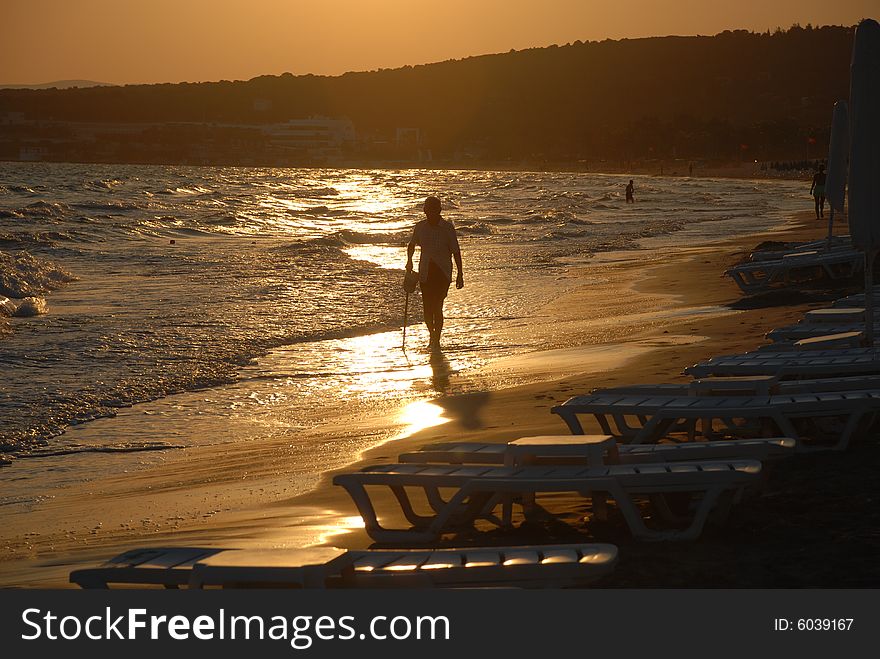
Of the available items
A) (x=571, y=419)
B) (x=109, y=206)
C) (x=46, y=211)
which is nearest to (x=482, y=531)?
(x=571, y=419)

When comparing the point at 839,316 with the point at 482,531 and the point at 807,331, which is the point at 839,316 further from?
the point at 482,531

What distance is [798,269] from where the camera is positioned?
697 inches

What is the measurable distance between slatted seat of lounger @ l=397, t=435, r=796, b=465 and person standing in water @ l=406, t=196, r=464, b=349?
6545mm

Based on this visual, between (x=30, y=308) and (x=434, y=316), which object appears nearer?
(x=434, y=316)

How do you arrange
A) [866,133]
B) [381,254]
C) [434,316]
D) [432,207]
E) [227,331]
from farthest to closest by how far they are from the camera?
1. [381,254]
2. [227,331]
3. [434,316]
4. [432,207]
5. [866,133]

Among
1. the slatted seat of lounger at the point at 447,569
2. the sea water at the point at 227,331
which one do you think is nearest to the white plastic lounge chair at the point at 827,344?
the sea water at the point at 227,331

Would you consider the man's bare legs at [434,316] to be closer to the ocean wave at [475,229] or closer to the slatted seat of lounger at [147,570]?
the slatted seat of lounger at [147,570]

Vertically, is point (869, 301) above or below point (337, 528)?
above

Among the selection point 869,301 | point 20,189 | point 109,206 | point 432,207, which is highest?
point 432,207

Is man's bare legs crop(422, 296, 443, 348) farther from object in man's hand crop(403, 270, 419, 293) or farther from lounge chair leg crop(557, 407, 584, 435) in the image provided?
lounge chair leg crop(557, 407, 584, 435)

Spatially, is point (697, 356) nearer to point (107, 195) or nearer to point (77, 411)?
point (77, 411)

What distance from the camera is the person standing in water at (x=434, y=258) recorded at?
40.4 feet

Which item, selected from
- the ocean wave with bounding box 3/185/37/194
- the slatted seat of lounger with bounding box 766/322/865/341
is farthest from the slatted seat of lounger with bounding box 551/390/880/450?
the ocean wave with bounding box 3/185/37/194

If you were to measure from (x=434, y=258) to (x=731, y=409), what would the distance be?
6.43 m
